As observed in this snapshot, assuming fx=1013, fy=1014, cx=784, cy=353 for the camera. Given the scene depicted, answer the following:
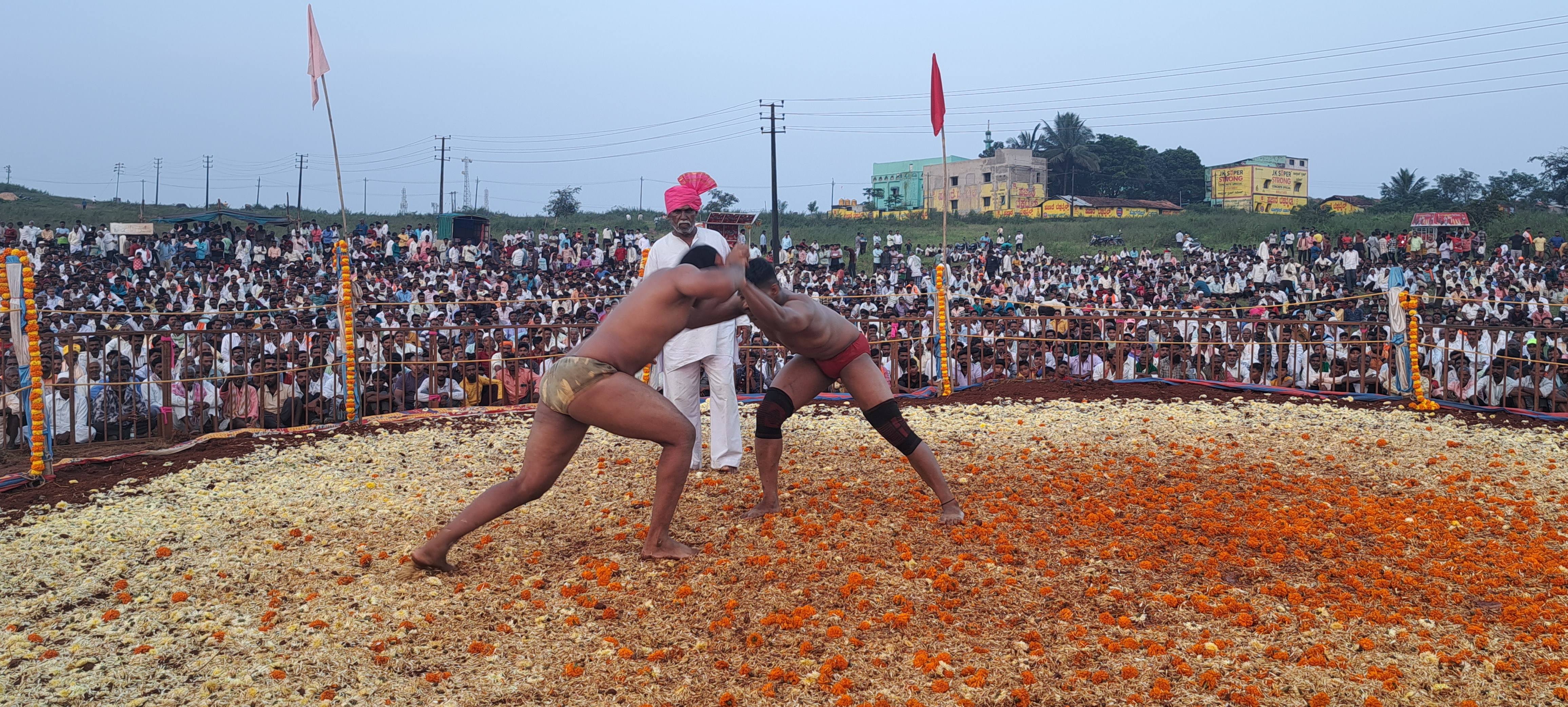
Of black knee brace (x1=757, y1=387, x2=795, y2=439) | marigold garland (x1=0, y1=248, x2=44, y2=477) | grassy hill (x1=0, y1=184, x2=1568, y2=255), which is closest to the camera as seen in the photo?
black knee brace (x1=757, y1=387, x2=795, y2=439)

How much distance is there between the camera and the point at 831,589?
439cm

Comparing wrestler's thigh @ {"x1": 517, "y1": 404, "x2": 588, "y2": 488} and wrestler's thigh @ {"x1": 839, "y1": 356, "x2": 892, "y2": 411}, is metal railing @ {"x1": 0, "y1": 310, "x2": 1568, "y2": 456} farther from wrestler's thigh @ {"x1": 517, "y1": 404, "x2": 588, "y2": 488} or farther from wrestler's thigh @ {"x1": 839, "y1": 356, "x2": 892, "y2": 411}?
wrestler's thigh @ {"x1": 517, "y1": 404, "x2": 588, "y2": 488}

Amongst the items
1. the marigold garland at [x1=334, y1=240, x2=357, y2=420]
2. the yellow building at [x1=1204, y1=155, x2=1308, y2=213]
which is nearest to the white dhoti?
the marigold garland at [x1=334, y1=240, x2=357, y2=420]

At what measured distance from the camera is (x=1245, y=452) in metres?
7.27

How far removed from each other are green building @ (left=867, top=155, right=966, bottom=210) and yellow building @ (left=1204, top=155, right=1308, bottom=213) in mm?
15646

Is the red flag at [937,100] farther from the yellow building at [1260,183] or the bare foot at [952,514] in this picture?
the yellow building at [1260,183]

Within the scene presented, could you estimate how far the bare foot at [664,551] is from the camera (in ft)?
15.6

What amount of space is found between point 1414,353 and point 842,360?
22.1 ft

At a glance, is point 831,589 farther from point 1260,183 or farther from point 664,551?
point 1260,183

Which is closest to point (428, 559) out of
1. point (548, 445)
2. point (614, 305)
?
point (548, 445)

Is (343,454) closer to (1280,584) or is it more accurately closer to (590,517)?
(590,517)

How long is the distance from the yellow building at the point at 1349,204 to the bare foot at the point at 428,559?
151ft

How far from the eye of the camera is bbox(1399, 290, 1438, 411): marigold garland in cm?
916

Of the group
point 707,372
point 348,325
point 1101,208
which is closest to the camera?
point 707,372
